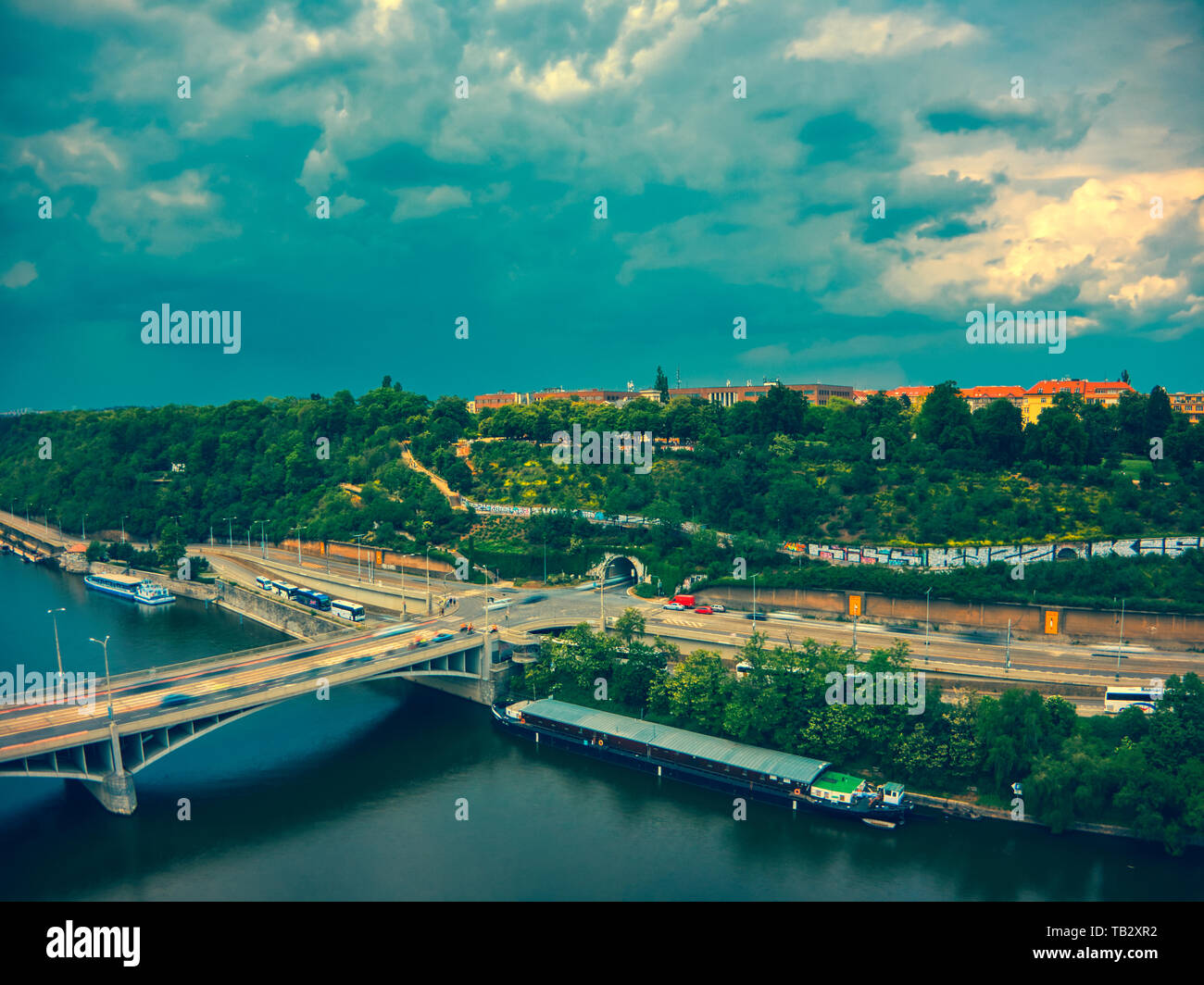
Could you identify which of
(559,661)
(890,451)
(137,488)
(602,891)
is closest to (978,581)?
(890,451)

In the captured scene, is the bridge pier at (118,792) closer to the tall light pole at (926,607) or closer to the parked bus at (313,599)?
the parked bus at (313,599)

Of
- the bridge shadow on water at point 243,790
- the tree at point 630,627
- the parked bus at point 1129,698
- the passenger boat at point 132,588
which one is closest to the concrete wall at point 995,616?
the parked bus at point 1129,698

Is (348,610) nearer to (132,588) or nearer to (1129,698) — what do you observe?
(132,588)

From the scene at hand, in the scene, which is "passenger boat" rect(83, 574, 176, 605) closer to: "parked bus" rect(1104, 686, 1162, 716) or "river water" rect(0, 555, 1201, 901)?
"river water" rect(0, 555, 1201, 901)

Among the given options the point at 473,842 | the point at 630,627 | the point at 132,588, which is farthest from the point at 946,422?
the point at 132,588

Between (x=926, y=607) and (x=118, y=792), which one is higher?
(x=926, y=607)
